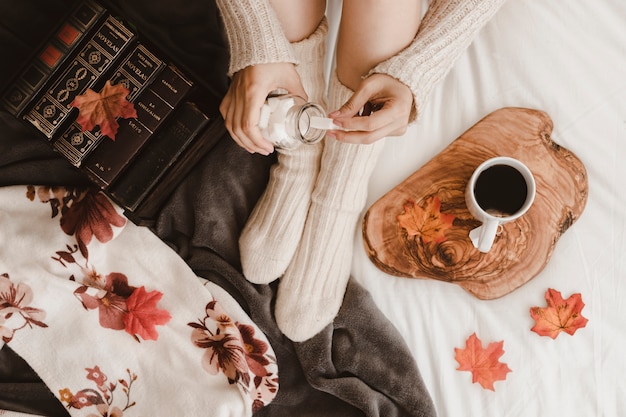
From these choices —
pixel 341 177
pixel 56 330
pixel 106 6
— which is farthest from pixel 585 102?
pixel 56 330

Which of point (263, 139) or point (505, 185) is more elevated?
point (505, 185)

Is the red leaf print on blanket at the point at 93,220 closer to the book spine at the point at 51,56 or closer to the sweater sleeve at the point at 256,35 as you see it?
the book spine at the point at 51,56

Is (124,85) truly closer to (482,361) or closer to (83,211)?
(83,211)

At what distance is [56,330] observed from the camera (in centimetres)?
83

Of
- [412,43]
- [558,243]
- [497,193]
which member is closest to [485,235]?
[497,193]

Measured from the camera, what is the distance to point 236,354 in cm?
82

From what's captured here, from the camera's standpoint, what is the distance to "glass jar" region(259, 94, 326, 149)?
0.65 m

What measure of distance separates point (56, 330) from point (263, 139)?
1.49 feet

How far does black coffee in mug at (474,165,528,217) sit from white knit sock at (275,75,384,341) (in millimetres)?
169

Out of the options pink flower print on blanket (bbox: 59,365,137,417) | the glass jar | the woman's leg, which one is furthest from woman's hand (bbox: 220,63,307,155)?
pink flower print on blanket (bbox: 59,365,137,417)

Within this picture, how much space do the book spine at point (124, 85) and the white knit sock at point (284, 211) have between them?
227 millimetres

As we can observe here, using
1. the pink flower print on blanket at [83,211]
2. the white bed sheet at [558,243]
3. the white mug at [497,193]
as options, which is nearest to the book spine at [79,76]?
the pink flower print on blanket at [83,211]

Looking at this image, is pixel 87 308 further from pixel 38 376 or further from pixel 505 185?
pixel 505 185

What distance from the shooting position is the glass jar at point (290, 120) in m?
0.65
